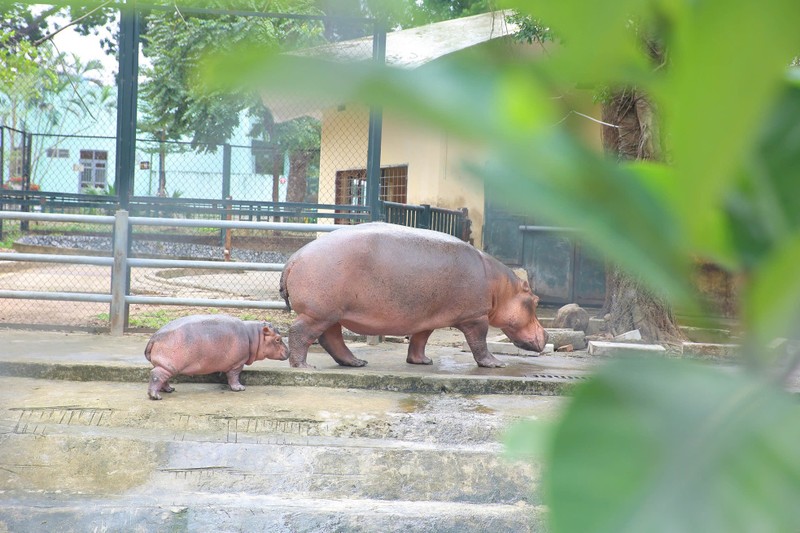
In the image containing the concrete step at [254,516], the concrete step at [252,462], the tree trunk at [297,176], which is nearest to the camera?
the concrete step at [254,516]

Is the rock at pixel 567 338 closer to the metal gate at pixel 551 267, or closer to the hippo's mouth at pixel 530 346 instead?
the hippo's mouth at pixel 530 346

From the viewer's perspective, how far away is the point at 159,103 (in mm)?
Result: 14766

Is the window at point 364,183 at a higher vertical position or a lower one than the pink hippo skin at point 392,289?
higher

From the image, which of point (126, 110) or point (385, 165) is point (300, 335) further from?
point (385, 165)

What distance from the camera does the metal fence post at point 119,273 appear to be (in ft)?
18.6

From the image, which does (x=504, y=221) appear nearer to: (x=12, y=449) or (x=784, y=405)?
(x=12, y=449)

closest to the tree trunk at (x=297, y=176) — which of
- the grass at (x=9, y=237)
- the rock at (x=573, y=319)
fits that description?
the grass at (x=9, y=237)

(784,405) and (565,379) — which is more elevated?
(784,405)

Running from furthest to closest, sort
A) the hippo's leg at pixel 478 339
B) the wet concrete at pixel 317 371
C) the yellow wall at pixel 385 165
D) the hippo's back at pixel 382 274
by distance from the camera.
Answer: the yellow wall at pixel 385 165
the hippo's leg at pixel 478 339
the hippo's back at pixel 382 274
the wet concrete at pixel 317 371

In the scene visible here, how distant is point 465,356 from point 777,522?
5340 mm

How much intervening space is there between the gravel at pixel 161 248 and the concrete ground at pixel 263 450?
689cm

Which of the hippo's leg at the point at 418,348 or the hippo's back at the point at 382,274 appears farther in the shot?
the hippo's leg at the point at 418,348

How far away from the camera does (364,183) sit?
10.9 metres

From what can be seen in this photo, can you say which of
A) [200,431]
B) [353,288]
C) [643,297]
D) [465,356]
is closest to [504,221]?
[643,297]
